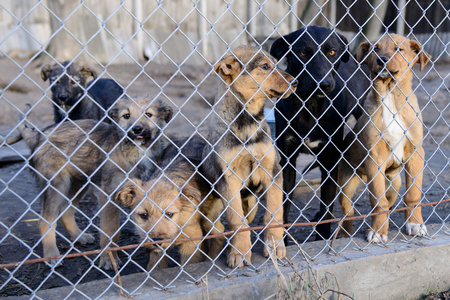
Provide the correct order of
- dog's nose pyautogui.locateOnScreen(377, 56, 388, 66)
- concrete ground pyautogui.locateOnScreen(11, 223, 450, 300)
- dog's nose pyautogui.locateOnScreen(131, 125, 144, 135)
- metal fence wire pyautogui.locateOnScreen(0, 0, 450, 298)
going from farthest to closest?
dog's nose pyautogui.locateOnScreen(131, 125, 144, 135)
dog's nose pyautogui.locateOnScreen(377, 56, 388, 66)
metal fence wire pyautogui.locateOnScreen(0, 0, 450, 298)
concrete ground pyautogui.locateOnScreen(11, 223, 450, 300)

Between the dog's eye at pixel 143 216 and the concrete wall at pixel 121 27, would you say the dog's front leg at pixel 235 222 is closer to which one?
the dog's eye at pixel 143 216

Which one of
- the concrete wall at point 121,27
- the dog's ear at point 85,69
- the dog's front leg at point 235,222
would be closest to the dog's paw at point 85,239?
the dog's front leg at point 235,222

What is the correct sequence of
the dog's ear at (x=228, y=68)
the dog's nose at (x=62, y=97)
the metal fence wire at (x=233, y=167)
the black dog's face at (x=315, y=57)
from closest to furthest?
the metal fence wire at (x=233, y=167), the dog's ear at (x=228, y=68), the black dog's face at (x=315, y=57), the dog's nose at (x=62, y=97)

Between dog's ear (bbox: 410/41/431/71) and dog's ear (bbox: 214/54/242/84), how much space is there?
1.46 m

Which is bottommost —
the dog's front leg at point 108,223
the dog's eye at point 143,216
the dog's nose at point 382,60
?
the dog's front leg at point 108,223

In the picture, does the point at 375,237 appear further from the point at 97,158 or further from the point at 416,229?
the point at 97,158

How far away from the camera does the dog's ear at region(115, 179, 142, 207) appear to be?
3.43m

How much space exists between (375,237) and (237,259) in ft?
3.46

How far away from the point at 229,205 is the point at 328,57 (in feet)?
5.28

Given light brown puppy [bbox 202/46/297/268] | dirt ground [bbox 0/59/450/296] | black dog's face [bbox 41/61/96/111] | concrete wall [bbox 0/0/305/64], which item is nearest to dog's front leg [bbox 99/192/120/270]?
dirt ground [bbox 0/59/450/296]

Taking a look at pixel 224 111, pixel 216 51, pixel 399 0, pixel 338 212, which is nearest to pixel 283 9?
pixel 216 51

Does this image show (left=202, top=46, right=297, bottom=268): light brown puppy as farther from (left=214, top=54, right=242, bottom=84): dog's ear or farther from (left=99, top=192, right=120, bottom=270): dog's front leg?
(left=99, top=192, right=120, bottom=270): dog's front leg

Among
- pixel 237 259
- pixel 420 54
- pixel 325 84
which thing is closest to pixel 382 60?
pixel 420 54

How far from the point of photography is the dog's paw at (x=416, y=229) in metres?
3.55
